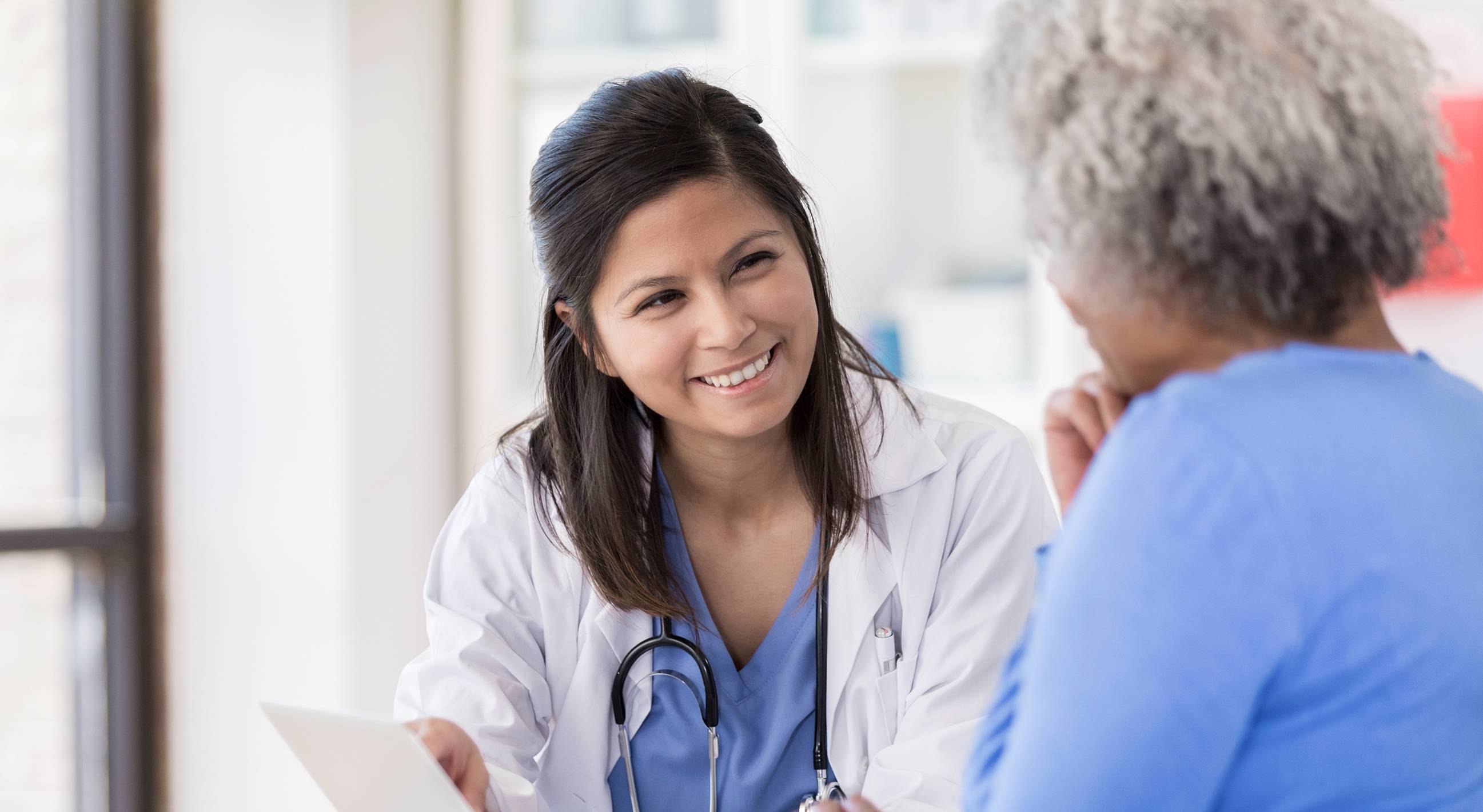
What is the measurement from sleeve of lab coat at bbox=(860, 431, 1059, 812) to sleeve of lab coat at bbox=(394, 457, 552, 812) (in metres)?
0.38

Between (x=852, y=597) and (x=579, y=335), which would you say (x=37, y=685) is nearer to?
(x=579, y=335)

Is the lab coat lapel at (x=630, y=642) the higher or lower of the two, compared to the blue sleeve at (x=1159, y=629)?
lower

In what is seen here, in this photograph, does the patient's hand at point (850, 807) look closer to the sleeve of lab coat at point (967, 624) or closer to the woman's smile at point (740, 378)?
the sleeve of lab coat at point (967, 624)

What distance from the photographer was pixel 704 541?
1.51 m

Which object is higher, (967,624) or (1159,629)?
(1159,629)

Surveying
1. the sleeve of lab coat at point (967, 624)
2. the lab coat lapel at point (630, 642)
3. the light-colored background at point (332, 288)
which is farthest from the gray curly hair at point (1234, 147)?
the light-colored background at point (332, 288)

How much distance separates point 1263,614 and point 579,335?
96cm

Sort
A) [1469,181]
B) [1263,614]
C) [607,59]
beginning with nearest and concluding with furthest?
[1263,614] < [1469,181] < [607,59]

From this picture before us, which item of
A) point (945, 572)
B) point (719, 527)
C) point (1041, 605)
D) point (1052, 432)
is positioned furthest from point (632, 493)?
point (1041, 605)

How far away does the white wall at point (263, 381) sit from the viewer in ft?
8.09

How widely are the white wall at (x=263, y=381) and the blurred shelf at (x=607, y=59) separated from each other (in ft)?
1.20

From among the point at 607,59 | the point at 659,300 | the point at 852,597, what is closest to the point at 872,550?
the point at 852,597

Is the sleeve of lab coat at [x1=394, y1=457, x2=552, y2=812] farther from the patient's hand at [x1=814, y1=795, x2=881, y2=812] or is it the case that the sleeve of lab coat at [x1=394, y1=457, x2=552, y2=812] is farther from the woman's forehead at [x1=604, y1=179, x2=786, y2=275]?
the patient's hand at [x1=814, y1=795, x2=881, y2=812]

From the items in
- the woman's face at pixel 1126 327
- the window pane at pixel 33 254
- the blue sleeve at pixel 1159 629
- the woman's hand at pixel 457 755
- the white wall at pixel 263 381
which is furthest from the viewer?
the white wall at pixel 263 381
